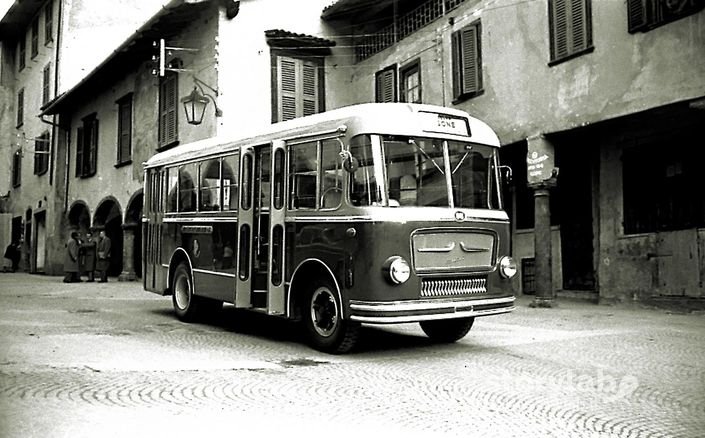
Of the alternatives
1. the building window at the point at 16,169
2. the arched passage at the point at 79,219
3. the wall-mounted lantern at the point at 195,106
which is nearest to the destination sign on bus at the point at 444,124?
the wall-mounted lantern at the point at 195,106

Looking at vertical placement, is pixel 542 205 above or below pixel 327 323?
above

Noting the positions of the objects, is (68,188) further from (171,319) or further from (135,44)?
(171,319)

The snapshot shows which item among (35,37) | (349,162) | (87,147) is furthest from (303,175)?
(35,37)

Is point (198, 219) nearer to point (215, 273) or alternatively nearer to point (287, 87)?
point (215, 273)

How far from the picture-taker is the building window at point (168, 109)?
20188 mm

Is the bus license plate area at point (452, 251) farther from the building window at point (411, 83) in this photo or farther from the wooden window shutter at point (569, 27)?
the building window at point (411, 83)

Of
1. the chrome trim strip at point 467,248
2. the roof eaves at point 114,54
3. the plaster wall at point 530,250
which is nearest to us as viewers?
the chrome trim strip at point 467,248

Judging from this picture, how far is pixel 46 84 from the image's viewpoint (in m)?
30.0

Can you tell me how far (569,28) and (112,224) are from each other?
19.1 meters

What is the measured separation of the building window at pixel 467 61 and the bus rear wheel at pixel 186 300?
7185mm

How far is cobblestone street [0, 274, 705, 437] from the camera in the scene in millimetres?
4992

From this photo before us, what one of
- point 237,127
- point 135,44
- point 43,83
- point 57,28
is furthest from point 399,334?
point 43,83

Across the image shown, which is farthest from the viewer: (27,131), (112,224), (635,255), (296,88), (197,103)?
(27,131)

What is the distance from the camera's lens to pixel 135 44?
21.0 metres
